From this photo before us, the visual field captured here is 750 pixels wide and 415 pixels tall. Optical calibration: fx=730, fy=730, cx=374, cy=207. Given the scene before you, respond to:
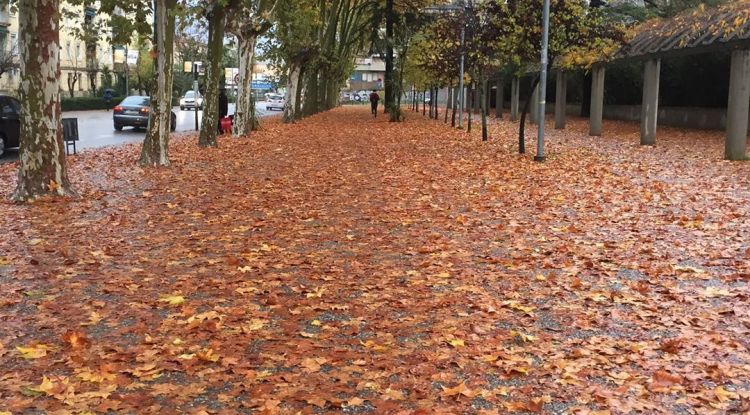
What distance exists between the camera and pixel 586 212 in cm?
1026

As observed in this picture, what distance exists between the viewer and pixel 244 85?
24609 mm

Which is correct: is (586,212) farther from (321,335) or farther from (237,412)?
(237,412)

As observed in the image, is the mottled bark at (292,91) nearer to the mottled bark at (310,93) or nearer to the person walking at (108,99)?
the mottled bark at (310,93)

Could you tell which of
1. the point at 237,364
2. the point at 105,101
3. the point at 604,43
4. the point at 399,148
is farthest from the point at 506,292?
the point at 105,101

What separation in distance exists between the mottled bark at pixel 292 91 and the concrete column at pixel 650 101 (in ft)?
55.9

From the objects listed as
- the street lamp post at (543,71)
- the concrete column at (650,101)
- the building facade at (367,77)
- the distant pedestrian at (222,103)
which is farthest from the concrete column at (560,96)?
the building facade at (367,77)

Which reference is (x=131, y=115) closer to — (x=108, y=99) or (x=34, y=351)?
(x=34, y=351)

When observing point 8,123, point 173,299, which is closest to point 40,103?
point 173,299

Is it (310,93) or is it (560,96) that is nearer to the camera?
(560,96)

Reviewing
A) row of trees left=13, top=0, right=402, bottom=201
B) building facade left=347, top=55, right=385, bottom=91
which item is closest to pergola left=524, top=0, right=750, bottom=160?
row of trees left=13, top=0, right=402, bottom=201

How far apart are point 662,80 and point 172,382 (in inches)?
1261

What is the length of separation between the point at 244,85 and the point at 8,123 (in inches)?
314

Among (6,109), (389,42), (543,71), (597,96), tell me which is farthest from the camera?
(389,42)

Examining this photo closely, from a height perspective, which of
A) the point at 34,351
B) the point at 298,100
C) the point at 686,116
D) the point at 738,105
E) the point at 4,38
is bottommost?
the point at 34,351
